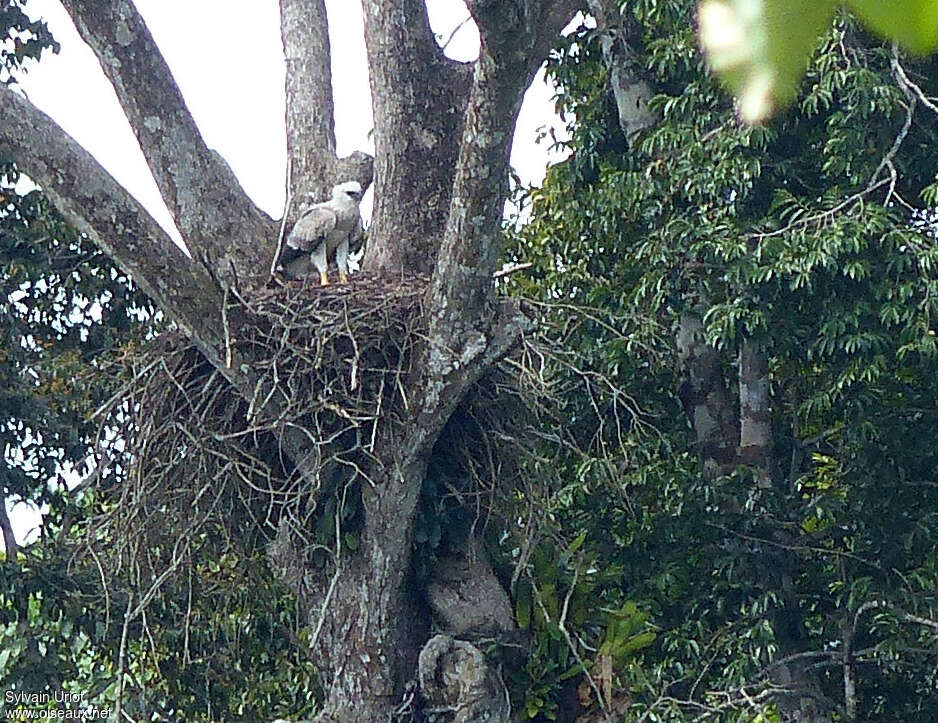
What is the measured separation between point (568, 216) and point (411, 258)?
1516 mm

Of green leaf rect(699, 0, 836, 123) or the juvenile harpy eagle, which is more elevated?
the juvenile harpy eagle

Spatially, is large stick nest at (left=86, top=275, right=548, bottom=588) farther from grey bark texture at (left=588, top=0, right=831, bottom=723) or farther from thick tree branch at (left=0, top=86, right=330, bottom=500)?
grey bark texture at (left=588, top=0, right=831, bottom=723)

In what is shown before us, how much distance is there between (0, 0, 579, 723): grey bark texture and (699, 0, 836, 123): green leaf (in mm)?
3401

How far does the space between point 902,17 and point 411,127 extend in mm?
5559

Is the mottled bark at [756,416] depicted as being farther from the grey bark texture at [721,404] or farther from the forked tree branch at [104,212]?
the forked tree branch at [104,212]

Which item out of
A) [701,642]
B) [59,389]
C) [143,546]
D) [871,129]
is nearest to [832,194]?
[871,129]

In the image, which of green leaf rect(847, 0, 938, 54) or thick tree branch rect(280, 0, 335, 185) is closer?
green leaf rect(847, 0, 938, 54)

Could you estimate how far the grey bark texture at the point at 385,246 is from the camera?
4.83 meters

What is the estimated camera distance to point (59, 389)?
23.5 feet

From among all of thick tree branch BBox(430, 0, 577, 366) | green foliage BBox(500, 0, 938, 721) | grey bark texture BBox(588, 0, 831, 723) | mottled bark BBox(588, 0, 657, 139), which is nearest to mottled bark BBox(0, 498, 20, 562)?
green foliage BBox(500, 0, 938, 721)

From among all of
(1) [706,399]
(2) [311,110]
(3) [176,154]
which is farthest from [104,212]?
(1) [706,399]

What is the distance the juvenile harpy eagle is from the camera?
5926 millimetres

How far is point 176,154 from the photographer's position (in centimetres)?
562

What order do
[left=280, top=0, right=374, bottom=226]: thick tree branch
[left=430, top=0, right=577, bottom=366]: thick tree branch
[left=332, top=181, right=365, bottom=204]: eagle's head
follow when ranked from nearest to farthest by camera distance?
1. [left=430, top=0, right=577, bottom=366]: thick tree branch
2. [left=332, top=181, right=365, bottom=204]: eagle's head
3. [left=280, top=0, right=374, bottom=226]: thick tree branch
